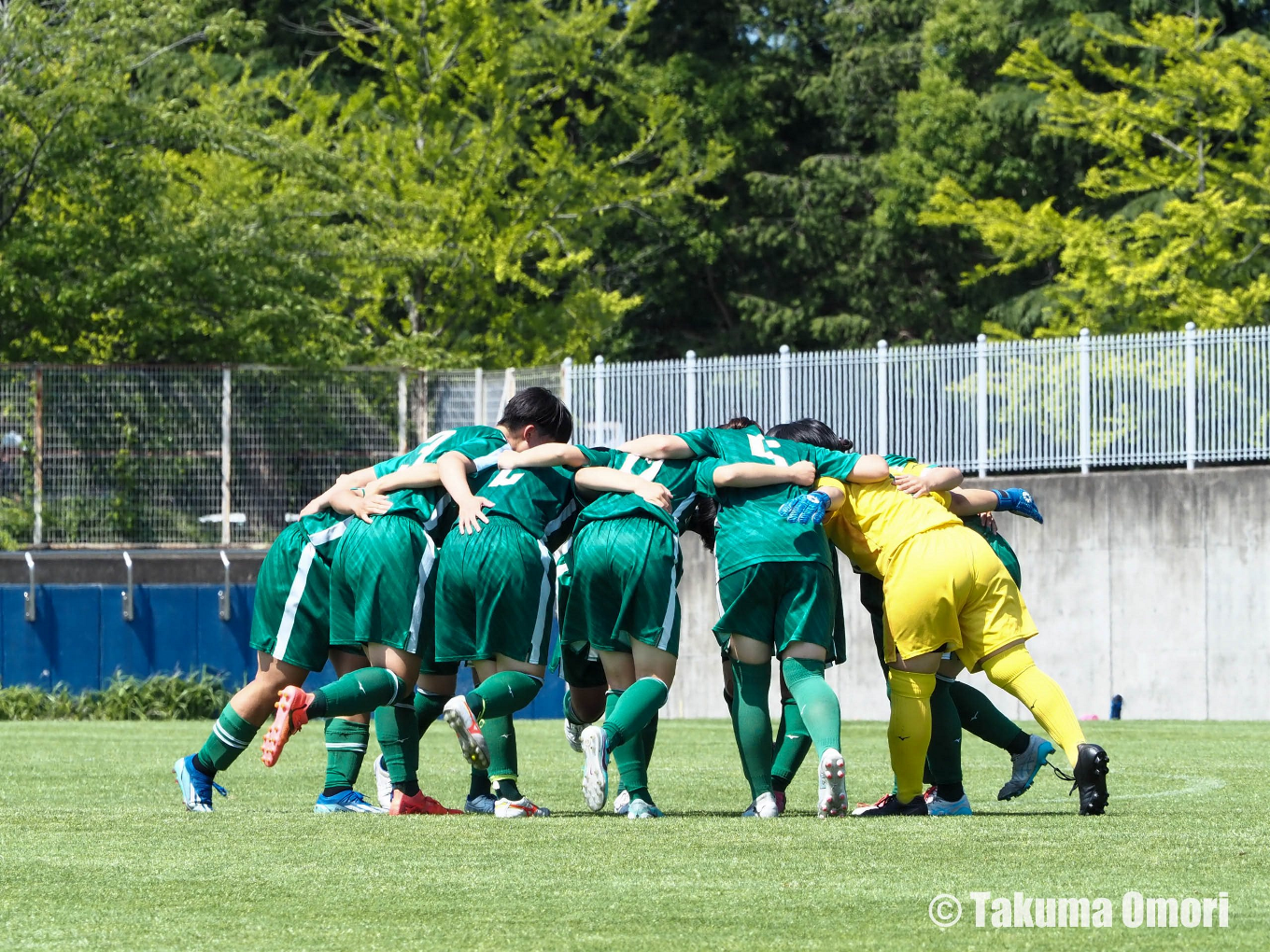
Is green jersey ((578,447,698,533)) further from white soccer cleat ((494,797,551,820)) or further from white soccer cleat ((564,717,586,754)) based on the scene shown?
white soccer cleat ((494,797,551,820))

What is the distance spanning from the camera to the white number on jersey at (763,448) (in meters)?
7.64

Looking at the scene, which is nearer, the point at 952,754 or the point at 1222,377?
the point at 952,754

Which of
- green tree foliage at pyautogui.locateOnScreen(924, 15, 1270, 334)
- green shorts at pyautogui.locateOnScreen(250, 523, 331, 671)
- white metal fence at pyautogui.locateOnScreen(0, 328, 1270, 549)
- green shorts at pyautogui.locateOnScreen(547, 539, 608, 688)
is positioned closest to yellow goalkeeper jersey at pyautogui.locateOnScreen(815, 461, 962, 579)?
green shorts at pyautogui.locateOnScreen(547, 539, 608, 688)

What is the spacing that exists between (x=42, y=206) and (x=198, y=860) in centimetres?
1905

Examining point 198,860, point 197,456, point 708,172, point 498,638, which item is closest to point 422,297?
point 708,172

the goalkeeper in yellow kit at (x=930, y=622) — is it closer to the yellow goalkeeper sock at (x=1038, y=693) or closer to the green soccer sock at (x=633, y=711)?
the yellow goalkeeper sock at (x=1038, y=693)

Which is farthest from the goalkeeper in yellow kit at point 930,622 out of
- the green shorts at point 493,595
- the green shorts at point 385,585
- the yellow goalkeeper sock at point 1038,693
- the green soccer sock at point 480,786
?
the green soccer sock at point 480,786

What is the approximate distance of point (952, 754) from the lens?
7.83 meters

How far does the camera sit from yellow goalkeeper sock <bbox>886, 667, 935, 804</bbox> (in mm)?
7406

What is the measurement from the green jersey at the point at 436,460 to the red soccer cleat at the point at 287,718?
1.01 m

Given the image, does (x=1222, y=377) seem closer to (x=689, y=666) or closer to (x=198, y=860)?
(x=689, y=666)

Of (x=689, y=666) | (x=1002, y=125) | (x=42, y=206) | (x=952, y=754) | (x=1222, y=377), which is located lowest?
(x=689, y=666)

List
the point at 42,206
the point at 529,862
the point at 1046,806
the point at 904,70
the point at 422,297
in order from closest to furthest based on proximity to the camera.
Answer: the point at 529,862 → the point at 1046,806 → the point at 42,206 → the point at 422,297 → the point at 904,70

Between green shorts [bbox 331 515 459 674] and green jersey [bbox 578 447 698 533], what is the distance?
71cm
